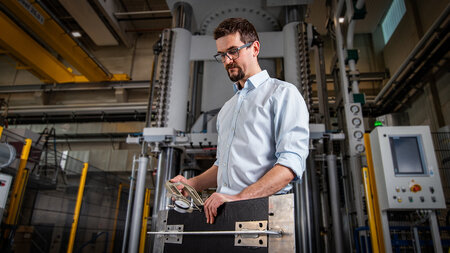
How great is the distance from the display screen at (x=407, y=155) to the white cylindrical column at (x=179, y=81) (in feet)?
6.32

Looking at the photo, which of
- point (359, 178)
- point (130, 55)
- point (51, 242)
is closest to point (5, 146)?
point (51, 242)

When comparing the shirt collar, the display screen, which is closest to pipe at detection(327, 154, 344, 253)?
the display screen

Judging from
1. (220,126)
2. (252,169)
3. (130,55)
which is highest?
(130,55)

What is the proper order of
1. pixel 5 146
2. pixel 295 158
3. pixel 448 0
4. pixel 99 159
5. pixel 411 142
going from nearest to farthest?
1. pixel 295 158
2. pixel 411 142
3. pixel 5 146
4. pixel 448 0
5. pixel 99 159

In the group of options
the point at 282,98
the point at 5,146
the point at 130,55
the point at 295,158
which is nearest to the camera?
the point at 295,158

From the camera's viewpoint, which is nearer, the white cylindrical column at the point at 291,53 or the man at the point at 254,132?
the man at the point at 254,132

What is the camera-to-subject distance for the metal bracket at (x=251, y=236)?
2.57ft

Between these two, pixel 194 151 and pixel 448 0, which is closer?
pixel 194 151

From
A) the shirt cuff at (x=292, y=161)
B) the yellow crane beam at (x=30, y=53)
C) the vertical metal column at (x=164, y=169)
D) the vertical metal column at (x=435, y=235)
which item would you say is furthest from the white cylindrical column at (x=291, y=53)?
the yellow crane beam at (x=30, y=53)

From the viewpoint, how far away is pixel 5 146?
3186 mm

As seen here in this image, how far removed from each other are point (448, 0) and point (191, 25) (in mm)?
3623

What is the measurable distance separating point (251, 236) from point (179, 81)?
2.39 meters

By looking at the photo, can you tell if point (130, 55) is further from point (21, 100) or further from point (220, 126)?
point (220, 126)

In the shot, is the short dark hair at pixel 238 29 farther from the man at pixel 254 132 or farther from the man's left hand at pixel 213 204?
the man's left hand at pixel 213 204
